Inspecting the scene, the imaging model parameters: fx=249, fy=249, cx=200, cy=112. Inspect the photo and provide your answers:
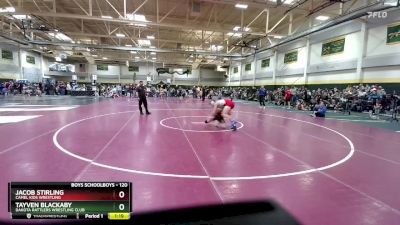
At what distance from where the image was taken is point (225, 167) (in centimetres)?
471

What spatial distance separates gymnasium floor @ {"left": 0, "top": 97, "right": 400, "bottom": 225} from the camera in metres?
3.30

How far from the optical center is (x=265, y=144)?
22.1 ft

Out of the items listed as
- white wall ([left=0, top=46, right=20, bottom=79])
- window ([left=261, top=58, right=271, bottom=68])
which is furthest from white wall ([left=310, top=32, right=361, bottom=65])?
white wall ([left=0, top=46, right=20, bottom=79])

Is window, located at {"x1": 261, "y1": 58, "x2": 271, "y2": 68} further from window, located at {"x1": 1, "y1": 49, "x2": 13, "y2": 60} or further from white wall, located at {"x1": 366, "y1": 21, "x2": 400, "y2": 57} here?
window, located at {"x1": 1, "y1": 49, "x2": 13, "y2": 60}

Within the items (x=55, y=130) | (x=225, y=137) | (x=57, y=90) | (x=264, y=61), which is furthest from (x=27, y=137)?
(x=57, y=90)

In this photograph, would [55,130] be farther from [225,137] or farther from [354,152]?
[354,152]

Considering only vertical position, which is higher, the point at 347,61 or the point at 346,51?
the point at 346,51

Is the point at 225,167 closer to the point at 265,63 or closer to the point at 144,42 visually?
the point at 265,63

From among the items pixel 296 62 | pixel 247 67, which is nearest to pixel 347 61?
pixel 296 62

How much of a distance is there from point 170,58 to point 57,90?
18190mm
